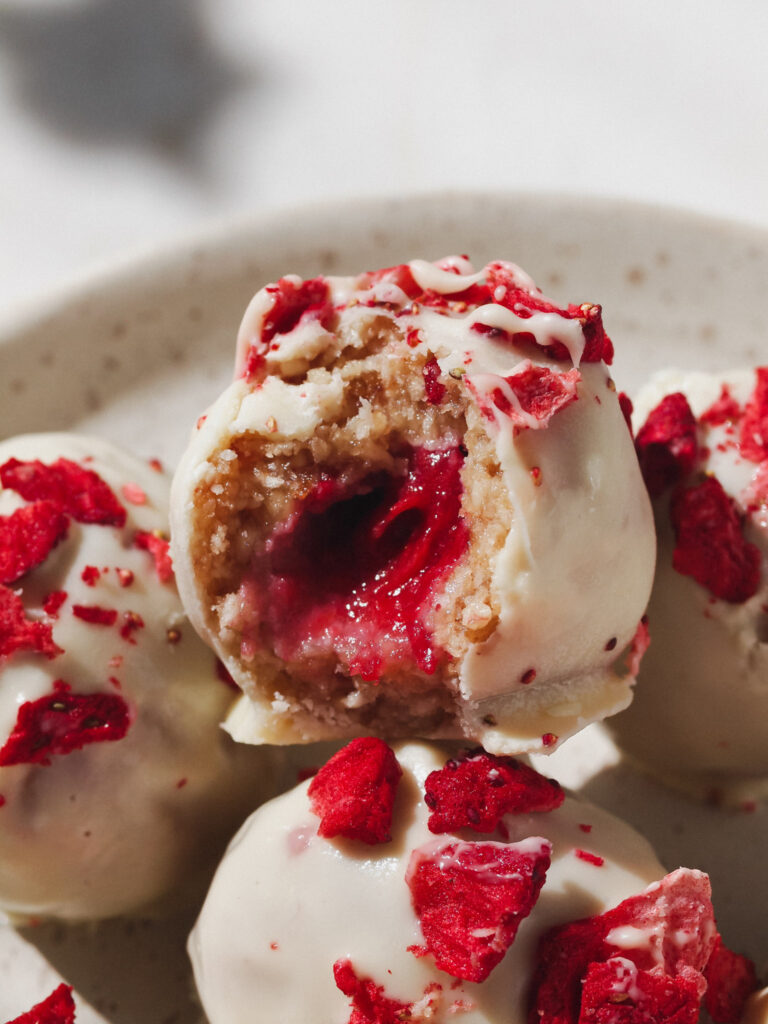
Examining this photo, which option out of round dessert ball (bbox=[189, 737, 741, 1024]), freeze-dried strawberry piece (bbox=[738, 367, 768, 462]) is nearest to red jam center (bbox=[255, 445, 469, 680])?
round dessert ball (bbox=[189, 737, 741, 1024])

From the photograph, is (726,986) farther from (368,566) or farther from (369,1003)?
(368,566)

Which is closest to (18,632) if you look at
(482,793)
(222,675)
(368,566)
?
(222,675)

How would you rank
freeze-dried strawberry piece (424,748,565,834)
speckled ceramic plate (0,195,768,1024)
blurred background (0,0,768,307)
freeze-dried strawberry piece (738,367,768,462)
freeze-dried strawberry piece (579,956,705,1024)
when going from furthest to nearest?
blurred background (0,0,768,307) → speckled ceramic plate (0,195,768,1024) → freeze-dried strawberry piece (738,367,768,462) → freeze-dried strawberry piece (424,748,565,834) → freeze-dried strawberry piece (579,956,705,1024)

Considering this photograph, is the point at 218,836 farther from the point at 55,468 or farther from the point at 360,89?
the point at 360,89

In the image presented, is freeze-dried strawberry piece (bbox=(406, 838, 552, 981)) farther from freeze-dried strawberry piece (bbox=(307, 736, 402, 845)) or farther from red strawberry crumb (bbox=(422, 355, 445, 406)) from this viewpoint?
red strawberry crumb (bbox=(422, 355, 445, 406))

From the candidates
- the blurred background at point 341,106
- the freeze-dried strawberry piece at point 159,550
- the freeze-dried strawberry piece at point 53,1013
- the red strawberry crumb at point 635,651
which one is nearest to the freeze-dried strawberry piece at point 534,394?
the red strawberry crumb at point 635,651

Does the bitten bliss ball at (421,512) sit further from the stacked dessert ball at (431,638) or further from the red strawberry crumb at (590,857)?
the red strawberry crumb at (590,857)

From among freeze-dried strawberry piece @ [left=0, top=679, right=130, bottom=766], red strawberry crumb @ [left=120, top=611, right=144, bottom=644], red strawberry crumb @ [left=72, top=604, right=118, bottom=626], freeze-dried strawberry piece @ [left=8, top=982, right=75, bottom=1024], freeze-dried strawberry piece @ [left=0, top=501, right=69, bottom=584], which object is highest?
freeze-dried strawberry piece @ [left=0, top=501, right=69, bottom=584]

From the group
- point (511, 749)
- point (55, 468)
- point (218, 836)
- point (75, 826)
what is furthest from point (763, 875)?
point (55, 468)
